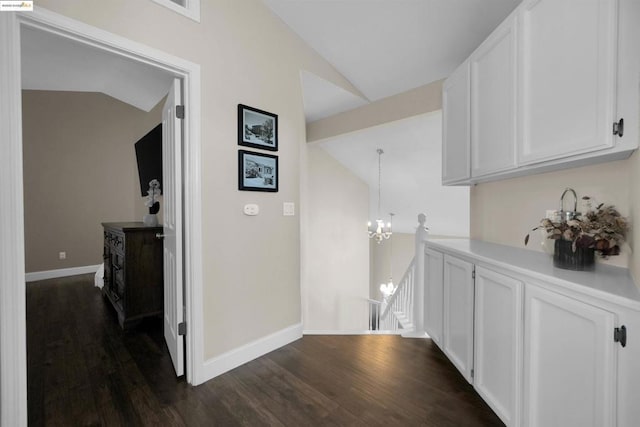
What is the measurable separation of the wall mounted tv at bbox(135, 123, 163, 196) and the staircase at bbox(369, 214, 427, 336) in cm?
320

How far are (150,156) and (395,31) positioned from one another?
3363 mm

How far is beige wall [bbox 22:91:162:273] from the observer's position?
4.74 metres

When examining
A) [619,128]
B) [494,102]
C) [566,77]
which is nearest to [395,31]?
[494,102]

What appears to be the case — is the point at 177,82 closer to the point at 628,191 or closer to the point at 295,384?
the point at 295,384

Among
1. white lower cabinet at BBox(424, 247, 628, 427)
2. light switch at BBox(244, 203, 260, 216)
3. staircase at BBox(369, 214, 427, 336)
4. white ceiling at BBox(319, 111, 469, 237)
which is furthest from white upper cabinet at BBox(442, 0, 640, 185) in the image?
light switch at BBox(244, 203, 260, 216)

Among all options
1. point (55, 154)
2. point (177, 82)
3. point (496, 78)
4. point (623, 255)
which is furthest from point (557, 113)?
point (55, 154)

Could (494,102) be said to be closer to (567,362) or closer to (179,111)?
(567,362)

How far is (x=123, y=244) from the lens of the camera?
2900mm

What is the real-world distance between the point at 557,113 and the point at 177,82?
7.48 ft

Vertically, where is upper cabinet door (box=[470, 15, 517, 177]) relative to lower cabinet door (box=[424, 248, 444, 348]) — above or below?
above

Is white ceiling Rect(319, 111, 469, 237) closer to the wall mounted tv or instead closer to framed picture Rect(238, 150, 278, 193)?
framed picture Rect(238, 150, 278, 193)

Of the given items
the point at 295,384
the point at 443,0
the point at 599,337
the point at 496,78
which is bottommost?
the point at 295,384

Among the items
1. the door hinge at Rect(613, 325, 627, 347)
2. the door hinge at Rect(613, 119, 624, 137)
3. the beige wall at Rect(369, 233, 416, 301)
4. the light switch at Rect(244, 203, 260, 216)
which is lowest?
the beige wall at Rect(369, 233, 416, 301)

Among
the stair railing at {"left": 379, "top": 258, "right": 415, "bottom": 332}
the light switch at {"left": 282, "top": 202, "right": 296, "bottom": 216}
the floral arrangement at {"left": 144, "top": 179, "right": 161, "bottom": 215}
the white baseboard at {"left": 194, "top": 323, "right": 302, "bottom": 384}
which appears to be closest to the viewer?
the white baseboard at {"left": 194, "top": 323, "right": 302, "bottom": 384}
